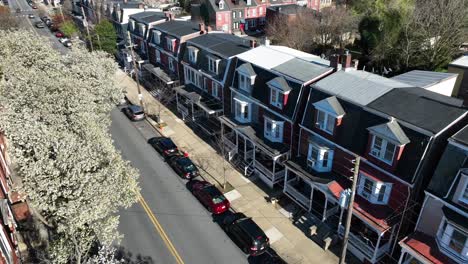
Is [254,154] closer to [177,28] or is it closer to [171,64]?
[171,64]

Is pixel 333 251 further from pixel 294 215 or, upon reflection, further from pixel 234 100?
pixel 234 100

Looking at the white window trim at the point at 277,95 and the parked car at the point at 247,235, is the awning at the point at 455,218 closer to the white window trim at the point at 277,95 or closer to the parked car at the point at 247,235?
the parked car at the point at 247,235

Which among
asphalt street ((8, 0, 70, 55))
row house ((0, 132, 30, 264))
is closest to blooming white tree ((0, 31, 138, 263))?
row house ((0, 132, 30, 264))

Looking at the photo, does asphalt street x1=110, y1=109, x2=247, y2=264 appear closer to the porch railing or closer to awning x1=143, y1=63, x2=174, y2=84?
the porch railing

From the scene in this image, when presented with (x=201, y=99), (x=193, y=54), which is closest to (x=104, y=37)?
(x=193, y=54)

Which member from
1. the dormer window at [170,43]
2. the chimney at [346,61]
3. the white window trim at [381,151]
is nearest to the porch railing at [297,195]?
the white window trim at [381,151]

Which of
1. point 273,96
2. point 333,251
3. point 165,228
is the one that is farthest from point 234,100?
point 333,251
